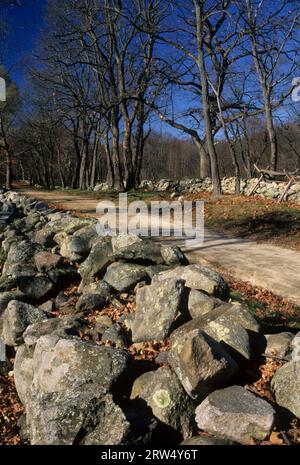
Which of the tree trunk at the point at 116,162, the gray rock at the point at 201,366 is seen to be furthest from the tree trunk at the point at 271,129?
the gray rock at the point at 201,366

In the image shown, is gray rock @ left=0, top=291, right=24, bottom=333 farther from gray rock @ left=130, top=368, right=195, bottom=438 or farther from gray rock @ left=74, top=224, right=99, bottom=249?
gray rock @ left=130, top=368, right=195, bottom=438

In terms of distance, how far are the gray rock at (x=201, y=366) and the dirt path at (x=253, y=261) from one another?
7.98 feet

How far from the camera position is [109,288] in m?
6.57

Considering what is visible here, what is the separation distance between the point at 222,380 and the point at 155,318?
1329 millimetres

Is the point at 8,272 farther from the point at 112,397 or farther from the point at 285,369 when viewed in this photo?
the point at 285,369

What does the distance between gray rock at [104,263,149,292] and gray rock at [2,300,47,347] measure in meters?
→ 1.24

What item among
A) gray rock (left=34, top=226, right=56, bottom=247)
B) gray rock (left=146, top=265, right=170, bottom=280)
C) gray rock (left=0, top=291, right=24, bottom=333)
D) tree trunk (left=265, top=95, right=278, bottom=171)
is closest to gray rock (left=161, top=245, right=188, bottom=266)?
gray rock (left=146, top=265, right=170, bottom=280)

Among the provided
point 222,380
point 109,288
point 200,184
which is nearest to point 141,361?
point 222,380

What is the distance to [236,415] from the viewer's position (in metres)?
3.41

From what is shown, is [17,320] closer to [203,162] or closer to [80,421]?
[80,421]

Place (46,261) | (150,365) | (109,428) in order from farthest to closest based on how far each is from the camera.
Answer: (46,261) < (150,365) < (109,428)

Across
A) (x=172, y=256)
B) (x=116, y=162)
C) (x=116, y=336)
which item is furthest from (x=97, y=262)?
(x=116, y=162)

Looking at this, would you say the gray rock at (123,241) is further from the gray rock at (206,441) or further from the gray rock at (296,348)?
the gray rock at (206,441)

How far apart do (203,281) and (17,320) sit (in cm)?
289
